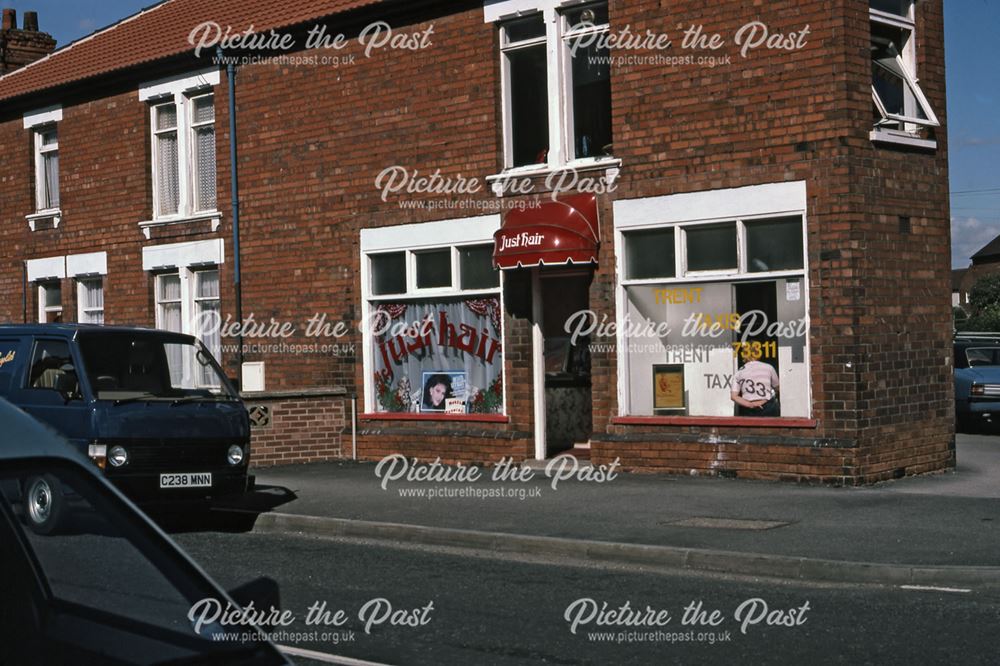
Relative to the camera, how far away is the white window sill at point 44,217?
24203mm

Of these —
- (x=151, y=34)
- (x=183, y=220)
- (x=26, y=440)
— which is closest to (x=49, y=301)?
(x=183, y=220)

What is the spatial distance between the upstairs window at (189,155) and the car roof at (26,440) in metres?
18.3

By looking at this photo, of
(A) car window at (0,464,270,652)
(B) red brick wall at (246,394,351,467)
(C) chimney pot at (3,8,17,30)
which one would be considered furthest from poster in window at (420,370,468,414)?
(C) chimney pot at (3,8,17,30)

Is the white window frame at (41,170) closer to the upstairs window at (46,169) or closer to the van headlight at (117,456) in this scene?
the upstairs window at (46,169)

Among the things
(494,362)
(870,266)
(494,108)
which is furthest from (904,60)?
(494,362)

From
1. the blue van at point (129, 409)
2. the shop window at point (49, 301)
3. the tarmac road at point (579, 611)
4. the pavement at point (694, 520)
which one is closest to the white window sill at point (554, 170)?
the pavement at point (694, 520)

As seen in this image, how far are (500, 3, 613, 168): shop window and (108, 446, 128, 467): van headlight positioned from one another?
24.0 feet

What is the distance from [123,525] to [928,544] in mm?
8011

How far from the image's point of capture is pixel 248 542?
39.1ft

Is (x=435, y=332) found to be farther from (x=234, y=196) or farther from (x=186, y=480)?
(x=186, y=480)

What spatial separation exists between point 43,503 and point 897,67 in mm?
13840

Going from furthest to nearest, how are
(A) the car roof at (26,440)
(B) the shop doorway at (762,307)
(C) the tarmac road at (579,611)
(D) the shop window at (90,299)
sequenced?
(D) the shop window at (90,299)
(B) the shop doorway at (762,307)
(C) the tarmac road at (579,611)
(A) the car roof at (26,440)

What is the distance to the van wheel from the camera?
354cm

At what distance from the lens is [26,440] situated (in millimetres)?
3477
